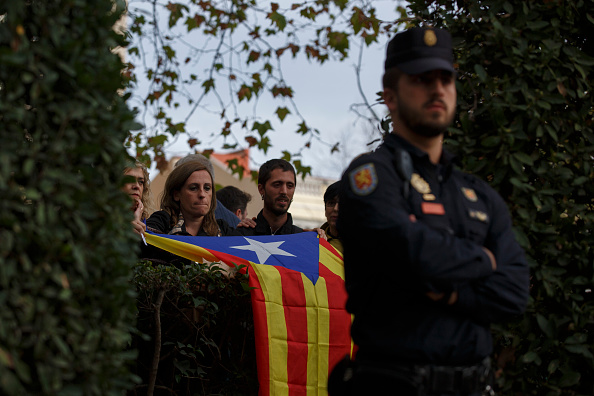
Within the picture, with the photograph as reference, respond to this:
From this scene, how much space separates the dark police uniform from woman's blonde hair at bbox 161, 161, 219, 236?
137 inches

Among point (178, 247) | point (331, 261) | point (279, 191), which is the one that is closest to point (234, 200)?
point (279, 191)

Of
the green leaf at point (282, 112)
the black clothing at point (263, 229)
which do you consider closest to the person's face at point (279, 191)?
the black clothing at point (263, 229)

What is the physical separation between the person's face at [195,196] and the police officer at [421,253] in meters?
3.35

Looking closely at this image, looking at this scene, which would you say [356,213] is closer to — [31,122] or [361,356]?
[361,356]

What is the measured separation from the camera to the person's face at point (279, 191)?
6.78m

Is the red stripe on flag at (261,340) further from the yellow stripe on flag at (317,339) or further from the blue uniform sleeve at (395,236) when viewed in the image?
the blue uniform sleeve at (395,236)

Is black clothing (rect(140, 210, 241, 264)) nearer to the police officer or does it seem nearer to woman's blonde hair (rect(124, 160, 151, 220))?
woman's blonde hair (rect(124, 160, 151, 220))

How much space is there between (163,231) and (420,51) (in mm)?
3656

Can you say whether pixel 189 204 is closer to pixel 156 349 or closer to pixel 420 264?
pixel 156 349

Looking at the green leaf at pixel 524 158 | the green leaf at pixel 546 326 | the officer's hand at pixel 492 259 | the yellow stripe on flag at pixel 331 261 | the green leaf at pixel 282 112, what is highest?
the green leaf at pixel 282 112

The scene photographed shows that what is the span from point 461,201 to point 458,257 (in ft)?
1.18

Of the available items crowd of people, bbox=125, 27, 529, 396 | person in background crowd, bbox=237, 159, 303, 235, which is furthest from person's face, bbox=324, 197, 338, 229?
crowd of people, bbox=125, 27, 529, 396

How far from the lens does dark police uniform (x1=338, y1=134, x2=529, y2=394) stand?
273 cm

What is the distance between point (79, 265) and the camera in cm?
259
